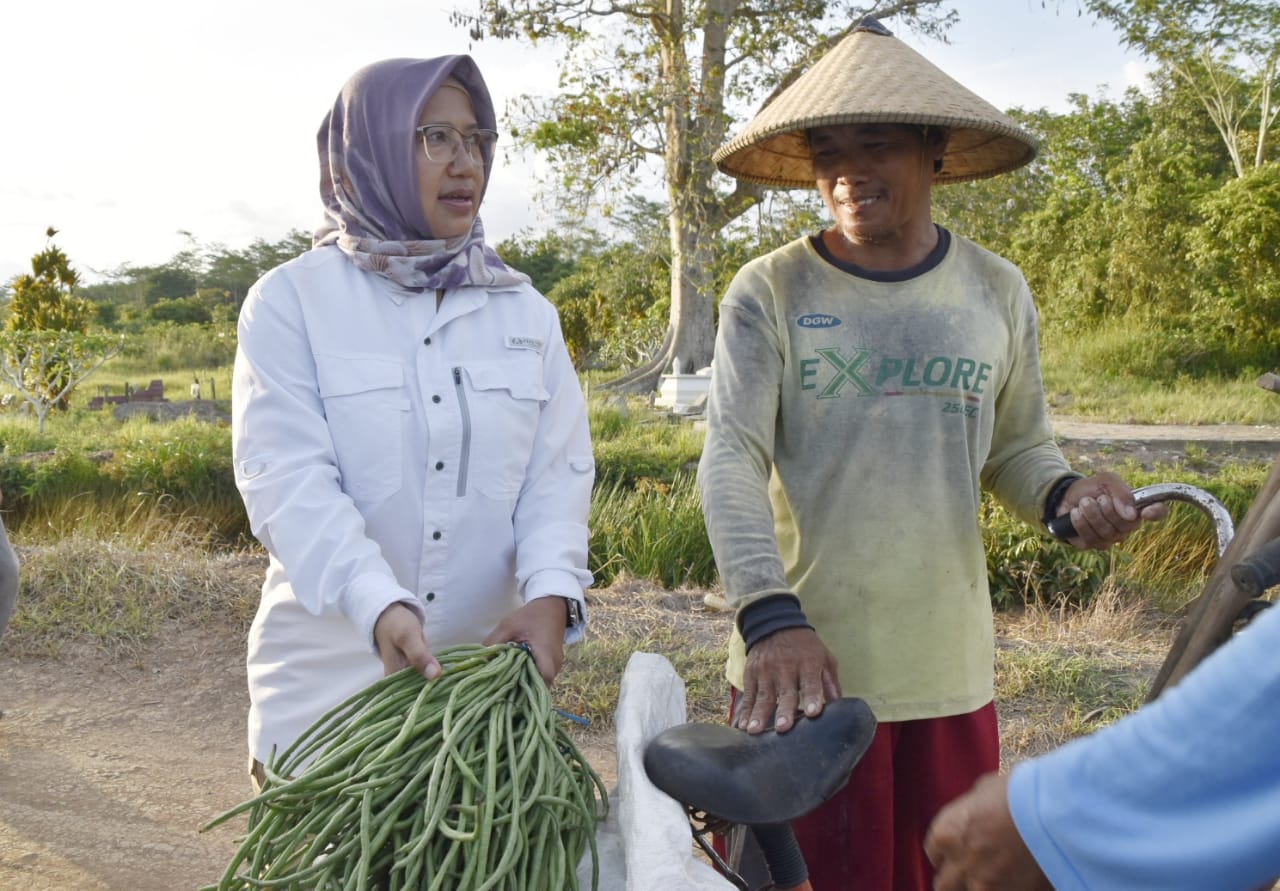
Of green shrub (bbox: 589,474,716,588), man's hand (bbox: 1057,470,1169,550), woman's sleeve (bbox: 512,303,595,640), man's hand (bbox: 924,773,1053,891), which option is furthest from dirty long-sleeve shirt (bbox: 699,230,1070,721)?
green shrub (bbox: 589,474,716,588)

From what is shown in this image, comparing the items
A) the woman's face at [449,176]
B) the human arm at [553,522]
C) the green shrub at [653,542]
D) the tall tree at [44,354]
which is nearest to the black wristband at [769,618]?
the human arm at [553,522]

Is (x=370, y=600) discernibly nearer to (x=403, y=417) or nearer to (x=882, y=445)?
(x=403, y=417)

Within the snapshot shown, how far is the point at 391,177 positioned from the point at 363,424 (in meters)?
0.46

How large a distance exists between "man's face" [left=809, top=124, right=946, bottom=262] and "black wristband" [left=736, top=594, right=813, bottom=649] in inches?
27.8

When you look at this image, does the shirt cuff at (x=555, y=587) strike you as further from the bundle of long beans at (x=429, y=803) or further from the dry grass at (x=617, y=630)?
the dry grass at (x=617, y=630)

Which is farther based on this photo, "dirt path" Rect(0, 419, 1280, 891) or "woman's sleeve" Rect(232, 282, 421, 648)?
"dirt path" Rect(0, 419, 1280, 891)

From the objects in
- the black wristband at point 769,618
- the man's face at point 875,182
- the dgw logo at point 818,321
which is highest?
the man's face at point 875,182

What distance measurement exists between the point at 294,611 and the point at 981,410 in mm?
1293

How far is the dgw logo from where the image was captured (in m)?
2.02

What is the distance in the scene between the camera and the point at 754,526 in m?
1.88

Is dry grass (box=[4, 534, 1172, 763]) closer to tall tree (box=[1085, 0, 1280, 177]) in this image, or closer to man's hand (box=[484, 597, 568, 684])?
man's hand (box=[484, 597, 568, 684])

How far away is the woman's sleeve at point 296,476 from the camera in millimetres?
1721

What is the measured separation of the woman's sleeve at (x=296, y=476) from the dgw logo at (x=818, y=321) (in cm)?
86

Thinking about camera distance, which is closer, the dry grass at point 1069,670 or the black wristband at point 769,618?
the black wristband at point 769,618
